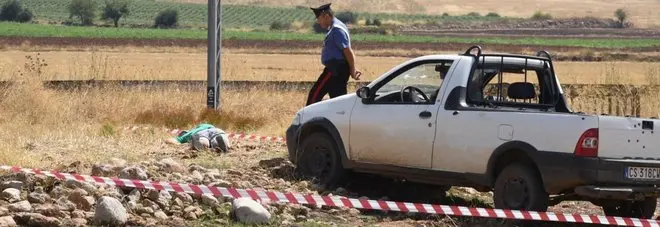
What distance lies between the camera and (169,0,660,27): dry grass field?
165500mm

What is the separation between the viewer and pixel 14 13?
134500 millimetres

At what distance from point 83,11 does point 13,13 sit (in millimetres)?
7299

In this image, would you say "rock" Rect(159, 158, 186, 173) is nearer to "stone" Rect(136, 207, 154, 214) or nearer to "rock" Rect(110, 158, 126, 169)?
"rock" Rect(110, 158, 126, 169)

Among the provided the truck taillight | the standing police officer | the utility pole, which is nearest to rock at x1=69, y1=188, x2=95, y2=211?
the truck taillight

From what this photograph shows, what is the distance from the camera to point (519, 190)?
36.4 ft

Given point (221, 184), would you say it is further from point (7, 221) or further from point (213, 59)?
point (213, 59)

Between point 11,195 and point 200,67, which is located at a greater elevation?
point 11,195

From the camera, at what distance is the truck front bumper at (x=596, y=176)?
1055 centimetres

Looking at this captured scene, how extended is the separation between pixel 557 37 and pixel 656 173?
112 meters

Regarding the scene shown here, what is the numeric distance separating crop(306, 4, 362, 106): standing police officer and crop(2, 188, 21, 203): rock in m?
5.00

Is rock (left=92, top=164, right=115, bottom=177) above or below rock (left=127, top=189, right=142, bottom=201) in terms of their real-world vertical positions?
below

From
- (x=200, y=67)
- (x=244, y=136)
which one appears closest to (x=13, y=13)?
(x=200, y=67)

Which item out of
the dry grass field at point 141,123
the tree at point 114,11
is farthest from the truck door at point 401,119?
the tree at point 114,11

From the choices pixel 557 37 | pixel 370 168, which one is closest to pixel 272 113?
pixel 370 168
